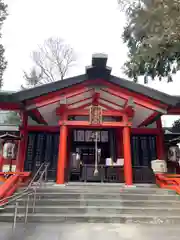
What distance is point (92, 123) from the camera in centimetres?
750

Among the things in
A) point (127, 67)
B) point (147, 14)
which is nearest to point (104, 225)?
point (147, 14)

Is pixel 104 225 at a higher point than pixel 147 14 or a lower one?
lower

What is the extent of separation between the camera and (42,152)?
9578mm

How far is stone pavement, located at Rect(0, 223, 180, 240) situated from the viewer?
385cm

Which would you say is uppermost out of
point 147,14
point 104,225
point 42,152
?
point 147,14

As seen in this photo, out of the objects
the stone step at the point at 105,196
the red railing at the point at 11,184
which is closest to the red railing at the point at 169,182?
the stone step at the point at 105,196

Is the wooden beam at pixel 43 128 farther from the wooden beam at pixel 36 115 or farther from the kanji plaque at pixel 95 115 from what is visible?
the kanji plaque at pixel 95 115

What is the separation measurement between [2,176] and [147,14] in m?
7.97

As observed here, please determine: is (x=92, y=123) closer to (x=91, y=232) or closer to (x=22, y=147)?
(x=22, y=147)

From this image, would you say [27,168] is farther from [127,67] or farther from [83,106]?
[127,67]

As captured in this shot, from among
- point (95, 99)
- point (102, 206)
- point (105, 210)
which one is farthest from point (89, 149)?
point (105, 210)

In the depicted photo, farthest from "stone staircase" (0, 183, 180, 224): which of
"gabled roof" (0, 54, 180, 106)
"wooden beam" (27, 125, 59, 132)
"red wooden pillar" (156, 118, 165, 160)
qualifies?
"wooden beam" (27, 125, 59, 132)

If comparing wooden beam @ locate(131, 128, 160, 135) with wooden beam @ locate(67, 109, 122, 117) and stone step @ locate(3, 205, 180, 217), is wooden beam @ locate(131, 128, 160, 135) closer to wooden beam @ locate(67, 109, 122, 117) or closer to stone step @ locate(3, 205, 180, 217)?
wooden beam @ locate(67, 109, 122, 117)

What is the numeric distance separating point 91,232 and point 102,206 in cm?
130
